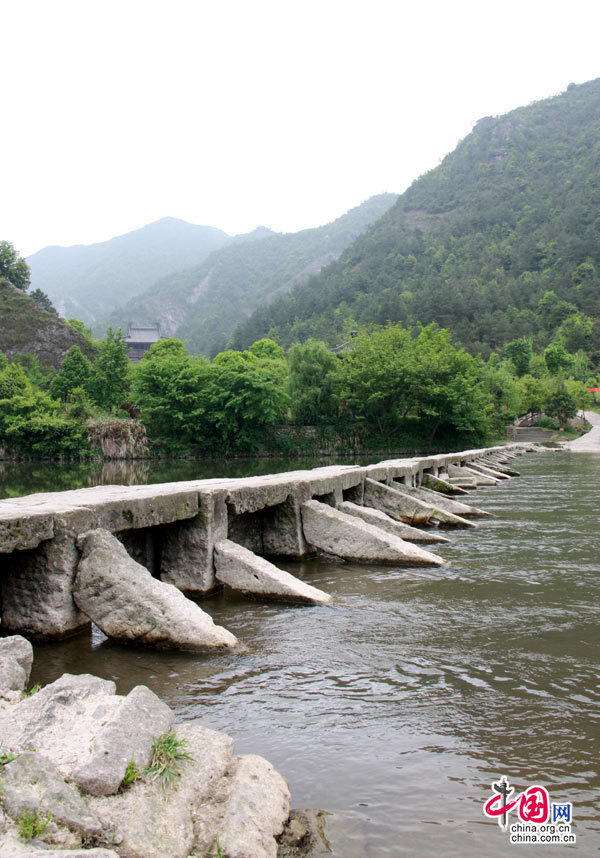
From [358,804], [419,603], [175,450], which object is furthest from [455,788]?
[175,450]

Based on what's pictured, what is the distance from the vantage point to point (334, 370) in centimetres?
4772

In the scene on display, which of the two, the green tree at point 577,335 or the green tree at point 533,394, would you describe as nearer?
the green tree at point 533,394

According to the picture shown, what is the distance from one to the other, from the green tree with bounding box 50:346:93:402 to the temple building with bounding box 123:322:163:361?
4015 cm

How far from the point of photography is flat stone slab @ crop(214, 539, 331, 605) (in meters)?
6.66

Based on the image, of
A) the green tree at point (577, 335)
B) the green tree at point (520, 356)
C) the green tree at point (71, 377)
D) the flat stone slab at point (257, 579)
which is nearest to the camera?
the flat stone slab at point (257, 579)

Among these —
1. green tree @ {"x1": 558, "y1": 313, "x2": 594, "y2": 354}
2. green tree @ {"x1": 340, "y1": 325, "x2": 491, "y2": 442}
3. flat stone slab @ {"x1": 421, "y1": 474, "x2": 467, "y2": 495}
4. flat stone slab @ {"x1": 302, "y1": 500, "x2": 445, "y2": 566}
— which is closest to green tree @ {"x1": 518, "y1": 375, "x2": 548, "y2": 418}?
green tree @ {"x1": 340, "y1": 325, "x2": 491, "y2": 442}

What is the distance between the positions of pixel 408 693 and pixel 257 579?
8.85ft

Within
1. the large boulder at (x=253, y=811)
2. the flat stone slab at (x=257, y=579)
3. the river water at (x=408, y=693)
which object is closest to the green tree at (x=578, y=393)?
the river water at (x=408, y=693)

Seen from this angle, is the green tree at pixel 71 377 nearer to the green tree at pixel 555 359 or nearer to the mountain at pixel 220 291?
the green tree at pixel 555 359

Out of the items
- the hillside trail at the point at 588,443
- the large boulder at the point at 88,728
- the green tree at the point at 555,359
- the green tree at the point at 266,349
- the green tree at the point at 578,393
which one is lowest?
the hillside trail at the point at 588,443

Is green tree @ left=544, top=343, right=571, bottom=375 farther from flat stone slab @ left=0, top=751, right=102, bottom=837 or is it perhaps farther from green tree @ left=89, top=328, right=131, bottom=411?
flat stone slab @ left=0, top=751, right=102, bottom=837

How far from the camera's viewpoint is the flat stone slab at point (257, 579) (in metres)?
6.66

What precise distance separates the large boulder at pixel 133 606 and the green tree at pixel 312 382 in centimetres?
4174

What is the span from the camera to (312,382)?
157ft
